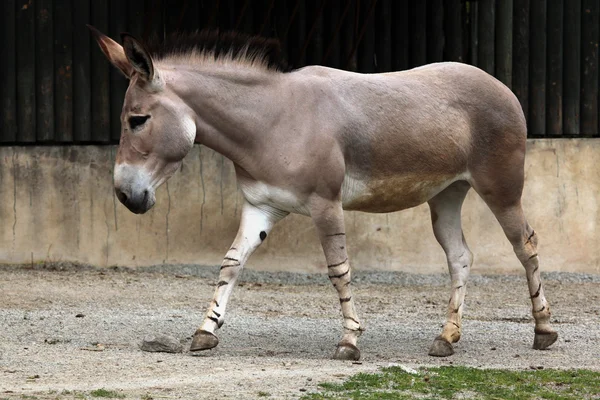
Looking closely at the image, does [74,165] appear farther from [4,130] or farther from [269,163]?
[269,163]

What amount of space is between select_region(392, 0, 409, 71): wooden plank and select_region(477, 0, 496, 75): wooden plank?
2.52 ft

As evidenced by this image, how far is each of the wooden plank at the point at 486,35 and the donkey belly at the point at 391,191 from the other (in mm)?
4098

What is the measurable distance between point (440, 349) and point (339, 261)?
3.16 feet

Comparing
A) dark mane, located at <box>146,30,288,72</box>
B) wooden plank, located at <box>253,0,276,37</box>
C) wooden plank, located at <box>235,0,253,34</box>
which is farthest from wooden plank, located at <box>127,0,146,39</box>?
dark mane, located at <box>146,30,288,72</box>

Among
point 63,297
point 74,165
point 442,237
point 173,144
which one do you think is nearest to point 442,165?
point 442,237

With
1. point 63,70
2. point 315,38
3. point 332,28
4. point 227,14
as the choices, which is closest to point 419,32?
point 332,28

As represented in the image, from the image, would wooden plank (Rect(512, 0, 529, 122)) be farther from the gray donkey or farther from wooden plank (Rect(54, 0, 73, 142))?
wooden plank (Rect(54, 0, 73, 142))

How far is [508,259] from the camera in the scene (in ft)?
37.7

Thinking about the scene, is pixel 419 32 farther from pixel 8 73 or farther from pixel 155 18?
pixel 8 73

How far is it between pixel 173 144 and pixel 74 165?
15.0 feet

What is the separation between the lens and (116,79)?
11250 mm

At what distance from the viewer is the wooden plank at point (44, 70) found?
11180 millimetres

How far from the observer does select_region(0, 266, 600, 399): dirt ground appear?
6.06 metres

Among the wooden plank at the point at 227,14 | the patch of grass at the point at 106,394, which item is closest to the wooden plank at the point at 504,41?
the wooden plank at the point at 227,14
